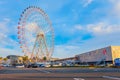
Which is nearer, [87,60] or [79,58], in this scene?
[87,60]

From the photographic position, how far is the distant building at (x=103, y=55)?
114062 millimetres

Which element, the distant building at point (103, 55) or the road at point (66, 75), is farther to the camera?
the distant building at point (103, 55)

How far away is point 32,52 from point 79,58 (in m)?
102

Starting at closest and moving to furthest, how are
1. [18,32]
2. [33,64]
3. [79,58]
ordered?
[18,32]
[33,64]
[79,58]

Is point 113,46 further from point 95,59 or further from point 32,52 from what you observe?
point 32,52

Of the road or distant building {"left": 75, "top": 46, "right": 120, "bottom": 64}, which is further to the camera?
distant building {"left": 75, "top": 46, "right": 120, "bottom": 64}

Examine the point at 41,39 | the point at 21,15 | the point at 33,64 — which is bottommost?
the point at 33,64

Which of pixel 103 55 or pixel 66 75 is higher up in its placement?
pixel 103 55

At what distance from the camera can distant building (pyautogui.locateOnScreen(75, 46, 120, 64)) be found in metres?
114

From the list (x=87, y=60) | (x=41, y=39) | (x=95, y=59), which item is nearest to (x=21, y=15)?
(x=41, y=39)

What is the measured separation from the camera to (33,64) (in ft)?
312

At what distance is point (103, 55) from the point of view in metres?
123

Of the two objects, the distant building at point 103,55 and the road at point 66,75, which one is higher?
the distant building at point 103,55

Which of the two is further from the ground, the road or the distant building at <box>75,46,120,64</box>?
the distant building at <box>75,46,120,64</box>
